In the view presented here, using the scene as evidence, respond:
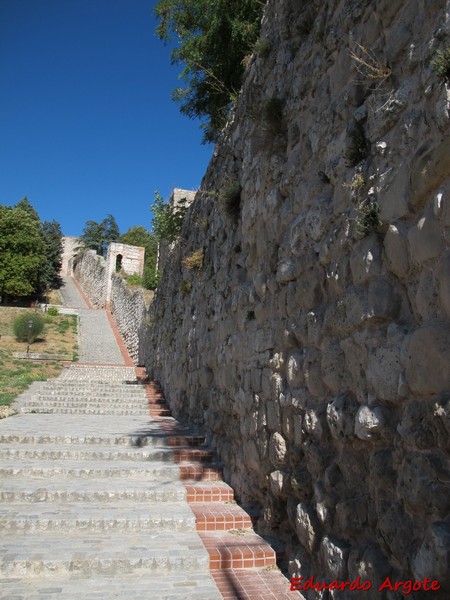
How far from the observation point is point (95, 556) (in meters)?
3.41

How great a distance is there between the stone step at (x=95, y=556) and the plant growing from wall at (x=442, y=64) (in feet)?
10.8

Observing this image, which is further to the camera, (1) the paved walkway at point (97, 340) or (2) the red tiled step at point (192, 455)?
(1) the paved walkway at point (97, 340)

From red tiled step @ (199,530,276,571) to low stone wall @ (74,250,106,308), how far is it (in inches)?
1194

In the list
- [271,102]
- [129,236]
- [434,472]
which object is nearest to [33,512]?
[434,472]

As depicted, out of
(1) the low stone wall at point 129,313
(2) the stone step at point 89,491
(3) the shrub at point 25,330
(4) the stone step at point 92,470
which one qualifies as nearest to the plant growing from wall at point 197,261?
(4) the stone step at point 92,470

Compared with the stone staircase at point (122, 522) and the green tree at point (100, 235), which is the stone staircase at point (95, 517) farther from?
the green tree at point (100, 235)

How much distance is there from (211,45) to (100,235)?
43.9 m

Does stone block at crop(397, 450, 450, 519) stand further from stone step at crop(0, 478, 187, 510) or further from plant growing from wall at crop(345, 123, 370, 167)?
stone step at crop(0, 478, 187, 510)

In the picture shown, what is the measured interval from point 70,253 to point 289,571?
51073 mm

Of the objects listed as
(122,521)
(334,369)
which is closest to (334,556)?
(334,369)

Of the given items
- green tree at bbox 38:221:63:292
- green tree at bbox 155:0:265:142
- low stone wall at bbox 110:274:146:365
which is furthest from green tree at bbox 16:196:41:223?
green tree at bbox 155:0:265:142

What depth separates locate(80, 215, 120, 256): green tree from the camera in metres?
51.0

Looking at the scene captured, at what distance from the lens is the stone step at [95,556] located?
328cm

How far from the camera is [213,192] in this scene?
653cm
